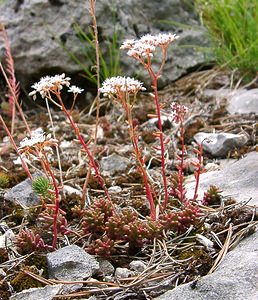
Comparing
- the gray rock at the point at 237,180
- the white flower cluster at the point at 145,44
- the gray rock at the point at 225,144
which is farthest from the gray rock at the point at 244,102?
the white flower cluster at the point at 145,44

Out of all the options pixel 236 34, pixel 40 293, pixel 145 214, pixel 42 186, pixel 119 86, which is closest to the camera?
pixel 40 293

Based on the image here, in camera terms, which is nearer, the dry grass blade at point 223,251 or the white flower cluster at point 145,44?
the dry grass blade at point 223,251

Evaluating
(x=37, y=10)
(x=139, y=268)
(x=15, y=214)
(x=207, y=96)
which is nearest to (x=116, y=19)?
(x=37, y=10)

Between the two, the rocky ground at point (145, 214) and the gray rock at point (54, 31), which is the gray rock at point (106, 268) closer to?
the rocky ground at point (145, 214)

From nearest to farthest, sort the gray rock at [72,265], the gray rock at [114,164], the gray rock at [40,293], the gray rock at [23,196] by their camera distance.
A: the gray rock at [40,293] < the gray rock at [72,265] < the gray rock at [23,196] < the gray rock at [114,164]

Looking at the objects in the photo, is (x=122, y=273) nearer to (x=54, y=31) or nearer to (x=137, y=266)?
(x=137, y=266)

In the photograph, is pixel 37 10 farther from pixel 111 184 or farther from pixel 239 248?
pixel 239 248

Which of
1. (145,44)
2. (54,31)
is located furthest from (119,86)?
(54,31)
